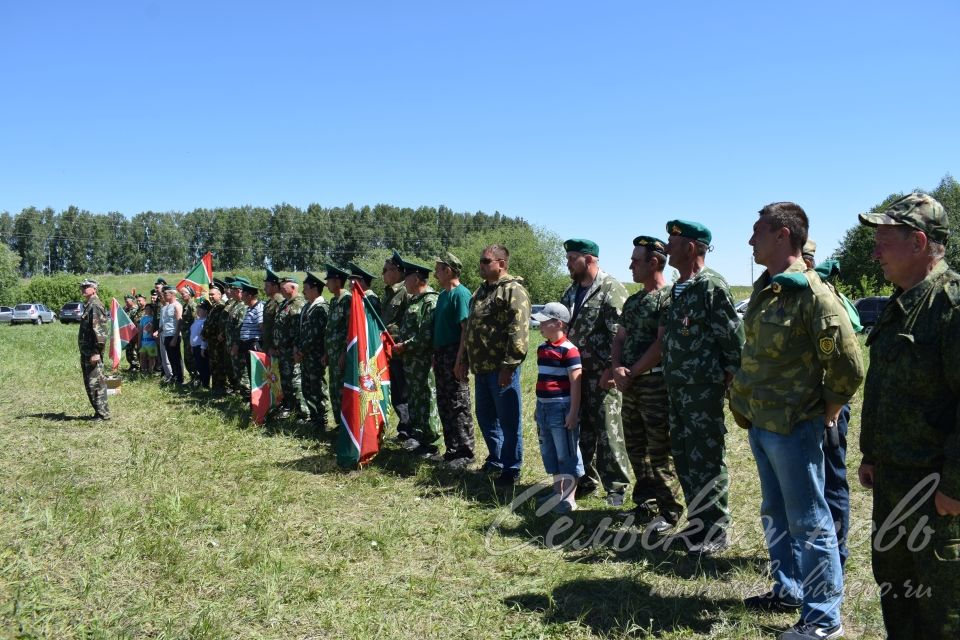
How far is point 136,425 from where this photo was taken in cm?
949

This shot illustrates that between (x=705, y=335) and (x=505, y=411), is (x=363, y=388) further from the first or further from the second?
(x=705, y=335)

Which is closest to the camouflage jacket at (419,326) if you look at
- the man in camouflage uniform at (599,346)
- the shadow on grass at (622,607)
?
the man in camouflage uniform at (599,346)

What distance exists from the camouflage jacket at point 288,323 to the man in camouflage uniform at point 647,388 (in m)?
5.83

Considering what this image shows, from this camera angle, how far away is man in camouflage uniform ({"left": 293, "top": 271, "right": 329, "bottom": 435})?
9.35 meters

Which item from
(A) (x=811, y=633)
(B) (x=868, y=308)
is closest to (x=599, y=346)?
(A) (x=811, y=633)

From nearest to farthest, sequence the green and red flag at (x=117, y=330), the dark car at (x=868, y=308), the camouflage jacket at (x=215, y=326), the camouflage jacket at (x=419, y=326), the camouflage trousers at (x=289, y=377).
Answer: the camouflage jacket at (x=419, y=326), the camouflage trousers at (x=289, y=377), the camouflage jacket at (x=215, y=326), the green and red flag at (x=117, y=330), the dark car at (x=868, y=308)

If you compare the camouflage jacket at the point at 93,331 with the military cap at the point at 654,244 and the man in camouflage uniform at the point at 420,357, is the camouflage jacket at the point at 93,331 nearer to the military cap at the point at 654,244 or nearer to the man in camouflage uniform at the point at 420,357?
the man in camouflage uniform at the point at 420,357

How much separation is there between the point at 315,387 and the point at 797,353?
286 inches

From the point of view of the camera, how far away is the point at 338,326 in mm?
8820

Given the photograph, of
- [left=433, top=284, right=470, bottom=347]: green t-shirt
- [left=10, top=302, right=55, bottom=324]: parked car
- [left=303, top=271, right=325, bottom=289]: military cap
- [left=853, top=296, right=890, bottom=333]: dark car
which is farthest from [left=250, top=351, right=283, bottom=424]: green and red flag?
[left=10, top=302, right=55, bottom=324]: parked car

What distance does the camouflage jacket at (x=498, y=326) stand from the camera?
618cm

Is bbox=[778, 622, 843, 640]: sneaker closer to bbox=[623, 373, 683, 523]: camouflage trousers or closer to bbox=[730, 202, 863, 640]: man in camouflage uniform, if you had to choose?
bbox=[730, 202, 863, 640]: man in camouflage uniform

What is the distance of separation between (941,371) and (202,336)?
12498 mm

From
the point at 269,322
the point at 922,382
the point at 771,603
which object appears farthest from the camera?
the point at 269,322
